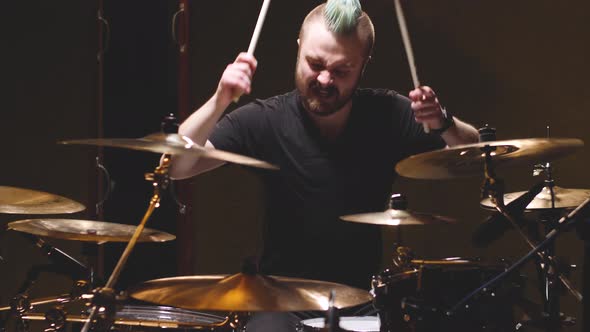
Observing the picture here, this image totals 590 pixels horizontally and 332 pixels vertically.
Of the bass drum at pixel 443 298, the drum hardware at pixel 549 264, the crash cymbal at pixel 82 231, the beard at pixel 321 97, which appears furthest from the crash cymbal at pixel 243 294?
the beard at pixel 321 97

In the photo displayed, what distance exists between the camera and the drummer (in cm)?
267

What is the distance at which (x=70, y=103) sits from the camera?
3957 mm

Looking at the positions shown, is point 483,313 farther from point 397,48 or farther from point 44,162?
point 44,162

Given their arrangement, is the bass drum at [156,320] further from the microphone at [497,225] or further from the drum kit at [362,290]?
the microphone at [497,225]

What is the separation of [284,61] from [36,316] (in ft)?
6.44

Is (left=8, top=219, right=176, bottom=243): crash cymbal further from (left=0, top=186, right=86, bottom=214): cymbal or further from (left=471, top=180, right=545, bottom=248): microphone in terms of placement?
(left=471, top=180, right=545, bottom=248): microphone

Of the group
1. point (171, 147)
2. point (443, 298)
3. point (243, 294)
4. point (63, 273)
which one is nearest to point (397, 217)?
point (443, 298)

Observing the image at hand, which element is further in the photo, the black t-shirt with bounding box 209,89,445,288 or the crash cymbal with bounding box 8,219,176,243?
the black t-shirt with bounding box 209,89,445,288

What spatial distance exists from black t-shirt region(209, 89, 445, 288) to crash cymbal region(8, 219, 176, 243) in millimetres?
457

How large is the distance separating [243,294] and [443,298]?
0.61 meters

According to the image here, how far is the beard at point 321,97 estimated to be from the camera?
2.66 metres

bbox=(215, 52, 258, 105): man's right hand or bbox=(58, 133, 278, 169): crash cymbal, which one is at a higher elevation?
bbox=(215, 52, 258, 105): man's right hand

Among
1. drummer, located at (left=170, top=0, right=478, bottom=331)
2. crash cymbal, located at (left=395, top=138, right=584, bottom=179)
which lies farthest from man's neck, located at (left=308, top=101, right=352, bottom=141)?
crash cymbal, located at (left=395, top=138, right=584, bottom=179)

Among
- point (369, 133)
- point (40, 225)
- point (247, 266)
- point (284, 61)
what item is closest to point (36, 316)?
point (40, 225)
